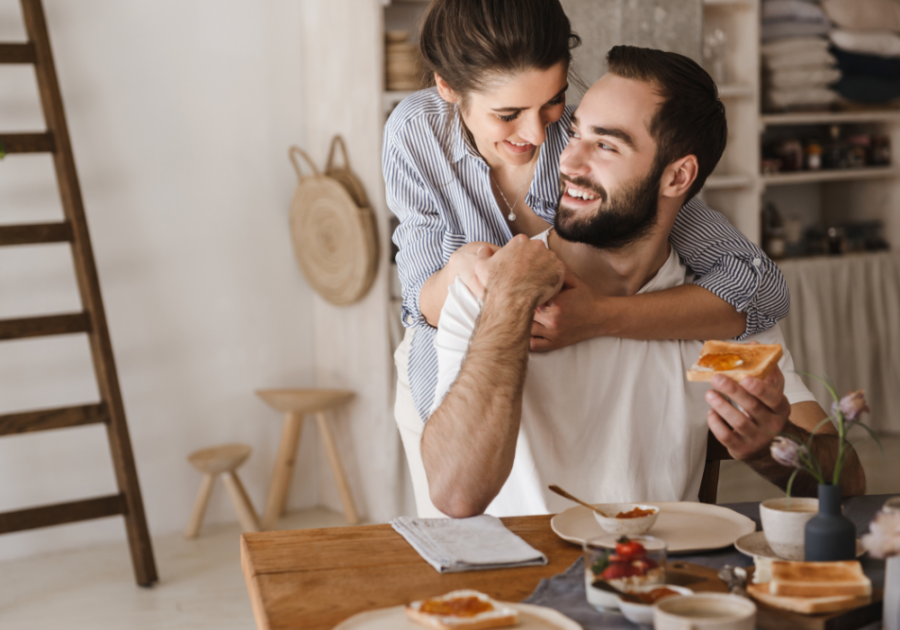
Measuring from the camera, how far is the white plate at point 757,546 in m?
1.12

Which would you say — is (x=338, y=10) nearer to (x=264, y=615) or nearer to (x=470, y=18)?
(x=470, y=18)

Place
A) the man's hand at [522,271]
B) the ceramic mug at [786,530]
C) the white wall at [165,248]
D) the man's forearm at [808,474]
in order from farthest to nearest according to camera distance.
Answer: the white wall at [165,248], the man's hand at [522,271], the man's forearm at [808,474], the ceramic mug at [786,530]

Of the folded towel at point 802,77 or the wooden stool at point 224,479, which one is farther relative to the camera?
the folded towel at point 802,77

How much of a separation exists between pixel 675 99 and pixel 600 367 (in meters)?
0.49

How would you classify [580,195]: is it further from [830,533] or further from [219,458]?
[219,458]

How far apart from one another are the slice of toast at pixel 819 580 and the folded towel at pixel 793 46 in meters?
3.25

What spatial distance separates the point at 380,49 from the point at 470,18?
1.64 meters

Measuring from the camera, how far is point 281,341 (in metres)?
3.70

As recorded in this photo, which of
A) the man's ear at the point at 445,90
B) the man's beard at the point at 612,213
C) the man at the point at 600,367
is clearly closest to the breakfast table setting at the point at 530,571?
the man at the point at 600,367

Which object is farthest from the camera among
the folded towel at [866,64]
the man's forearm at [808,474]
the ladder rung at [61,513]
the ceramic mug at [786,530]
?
the folded towel at [866,64]

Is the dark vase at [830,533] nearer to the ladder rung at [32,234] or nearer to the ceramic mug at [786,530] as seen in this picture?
the ceramic mug at [786,530]

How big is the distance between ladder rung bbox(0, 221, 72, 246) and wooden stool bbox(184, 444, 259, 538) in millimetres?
918

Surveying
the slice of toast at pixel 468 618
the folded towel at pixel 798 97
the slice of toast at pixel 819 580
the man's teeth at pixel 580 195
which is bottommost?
the slice of toast at pixel 819 580

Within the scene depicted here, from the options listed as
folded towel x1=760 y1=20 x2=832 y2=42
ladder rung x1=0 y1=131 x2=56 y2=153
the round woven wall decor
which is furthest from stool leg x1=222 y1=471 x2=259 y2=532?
folded towel x1=760 y1=20 x2=832 y2=42
